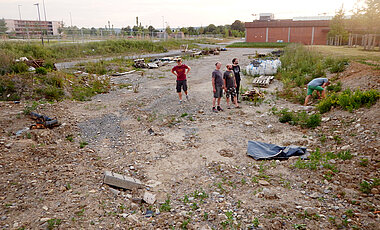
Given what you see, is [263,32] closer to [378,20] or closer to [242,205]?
[378,20]

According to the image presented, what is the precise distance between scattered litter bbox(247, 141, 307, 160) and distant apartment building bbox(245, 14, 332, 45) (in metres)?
49.3

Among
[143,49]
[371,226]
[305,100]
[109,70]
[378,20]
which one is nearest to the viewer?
[371,226]

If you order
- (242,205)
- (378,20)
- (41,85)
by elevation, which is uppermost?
(378,20)

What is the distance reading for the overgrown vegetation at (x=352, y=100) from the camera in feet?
24.7

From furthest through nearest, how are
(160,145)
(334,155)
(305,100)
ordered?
(305,100)
(160,145)
(334,155)

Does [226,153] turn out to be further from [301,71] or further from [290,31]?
[290,31]

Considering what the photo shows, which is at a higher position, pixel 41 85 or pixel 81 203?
pixel 41 85

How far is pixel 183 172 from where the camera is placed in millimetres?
5453

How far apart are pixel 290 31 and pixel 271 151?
2044 inches

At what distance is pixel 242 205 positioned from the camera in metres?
4.31

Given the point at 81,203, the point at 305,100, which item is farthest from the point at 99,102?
the point at 305,100

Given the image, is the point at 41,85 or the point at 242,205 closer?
the point at 242,205

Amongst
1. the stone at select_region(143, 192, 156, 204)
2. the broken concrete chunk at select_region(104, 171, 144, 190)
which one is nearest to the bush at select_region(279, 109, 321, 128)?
the stone at select_region(143, 192, 156, 204)

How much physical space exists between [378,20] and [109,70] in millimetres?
23780
